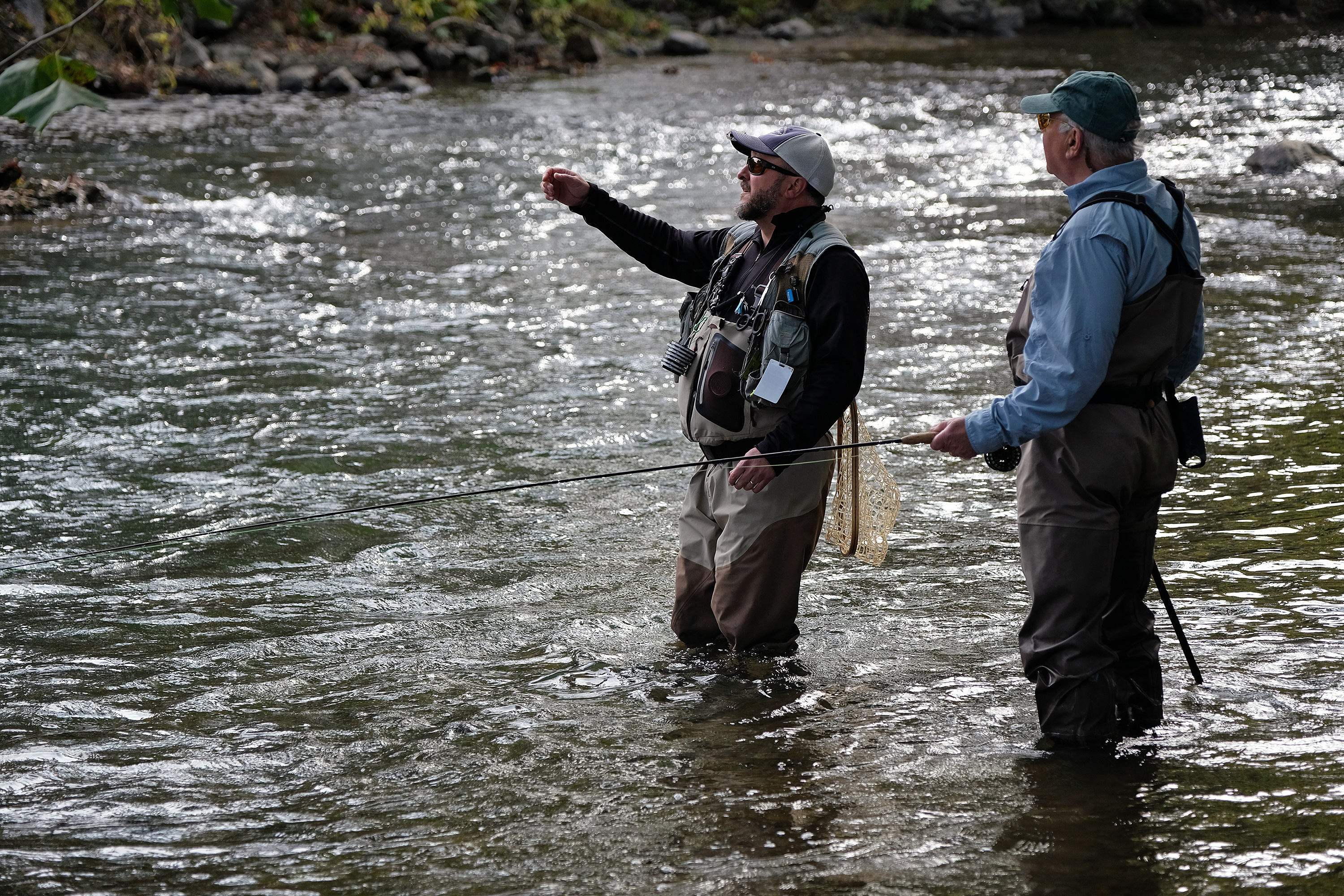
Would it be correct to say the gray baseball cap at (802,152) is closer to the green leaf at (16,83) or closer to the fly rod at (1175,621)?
the fly rod at (1175,621)

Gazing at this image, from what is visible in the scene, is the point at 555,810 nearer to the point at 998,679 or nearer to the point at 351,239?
the point at 998,679

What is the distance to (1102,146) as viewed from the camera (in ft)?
10.9

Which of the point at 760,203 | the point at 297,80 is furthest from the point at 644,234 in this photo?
the point at 297,80

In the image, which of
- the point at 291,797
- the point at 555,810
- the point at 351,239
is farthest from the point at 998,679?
the point at 351,239

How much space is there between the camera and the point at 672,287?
35.0 feet

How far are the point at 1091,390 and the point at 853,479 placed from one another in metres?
1.16

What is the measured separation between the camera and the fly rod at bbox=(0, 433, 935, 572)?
12.6ft

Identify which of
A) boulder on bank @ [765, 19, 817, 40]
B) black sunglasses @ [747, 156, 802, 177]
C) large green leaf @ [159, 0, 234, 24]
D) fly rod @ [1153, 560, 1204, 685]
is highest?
boulder on bank @ [765, 19, 817, 40]

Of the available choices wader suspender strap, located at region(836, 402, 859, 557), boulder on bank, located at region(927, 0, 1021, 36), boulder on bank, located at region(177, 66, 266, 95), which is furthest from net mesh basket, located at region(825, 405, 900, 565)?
boulder on bank, located at region(927, 0, 1021, 36)

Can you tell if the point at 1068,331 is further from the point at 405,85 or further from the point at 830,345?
the point at 405,85

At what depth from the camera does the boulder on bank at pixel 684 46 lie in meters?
27.2

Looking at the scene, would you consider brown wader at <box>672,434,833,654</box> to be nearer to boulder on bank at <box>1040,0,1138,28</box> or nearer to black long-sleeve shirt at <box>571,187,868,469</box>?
black long-sleeve shirt at <box>571,187,868,469</box>

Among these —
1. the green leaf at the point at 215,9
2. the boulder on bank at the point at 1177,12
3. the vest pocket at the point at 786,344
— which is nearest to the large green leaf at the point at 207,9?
the green leaf at the point at 215,9

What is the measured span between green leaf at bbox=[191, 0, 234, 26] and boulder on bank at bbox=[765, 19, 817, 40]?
87.8 feet
